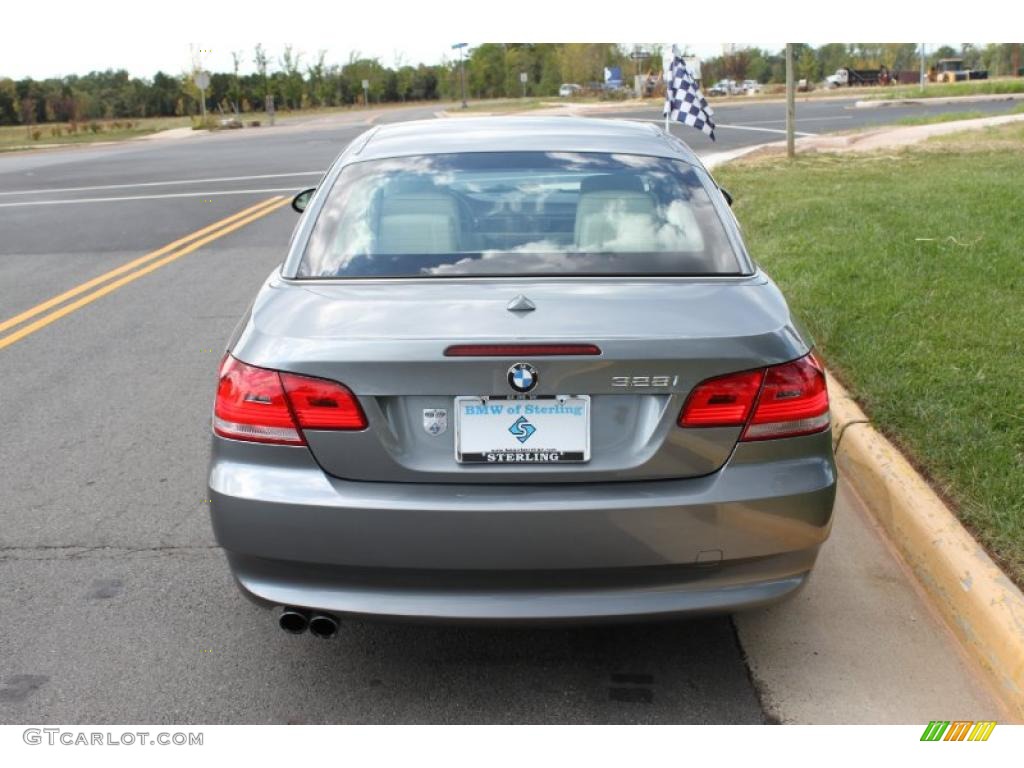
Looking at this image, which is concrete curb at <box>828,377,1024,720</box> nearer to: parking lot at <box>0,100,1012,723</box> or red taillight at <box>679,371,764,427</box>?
parking lot at <box>0,100,1012,723</box>

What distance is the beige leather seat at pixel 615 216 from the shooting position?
11.8ft

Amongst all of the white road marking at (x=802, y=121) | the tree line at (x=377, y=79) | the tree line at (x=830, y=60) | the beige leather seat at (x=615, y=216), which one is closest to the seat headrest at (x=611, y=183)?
the beige leather seat at (x=615, y=216)

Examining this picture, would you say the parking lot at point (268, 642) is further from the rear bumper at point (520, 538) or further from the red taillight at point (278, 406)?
the red taillight at point (278, 406)

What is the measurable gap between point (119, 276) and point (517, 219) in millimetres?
7568

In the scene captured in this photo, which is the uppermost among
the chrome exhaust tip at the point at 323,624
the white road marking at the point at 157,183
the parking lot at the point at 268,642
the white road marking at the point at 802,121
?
the white road marking at the point at 802,121

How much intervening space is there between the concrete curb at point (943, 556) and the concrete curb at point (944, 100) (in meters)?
35.2

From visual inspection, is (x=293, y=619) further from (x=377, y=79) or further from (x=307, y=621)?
(x=377, y=79)

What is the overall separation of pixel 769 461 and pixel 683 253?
2.68ft

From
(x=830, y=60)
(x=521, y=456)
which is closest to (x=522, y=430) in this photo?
(x=521, y=456)

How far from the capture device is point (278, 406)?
9.93ft

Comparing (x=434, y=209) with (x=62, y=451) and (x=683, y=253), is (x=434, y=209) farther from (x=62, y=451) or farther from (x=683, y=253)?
(x=62, y=451)

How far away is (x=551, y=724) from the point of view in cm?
315

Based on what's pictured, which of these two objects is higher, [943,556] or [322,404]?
[322,404]

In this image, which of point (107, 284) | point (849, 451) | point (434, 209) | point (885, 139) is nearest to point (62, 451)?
point (434, 209)
